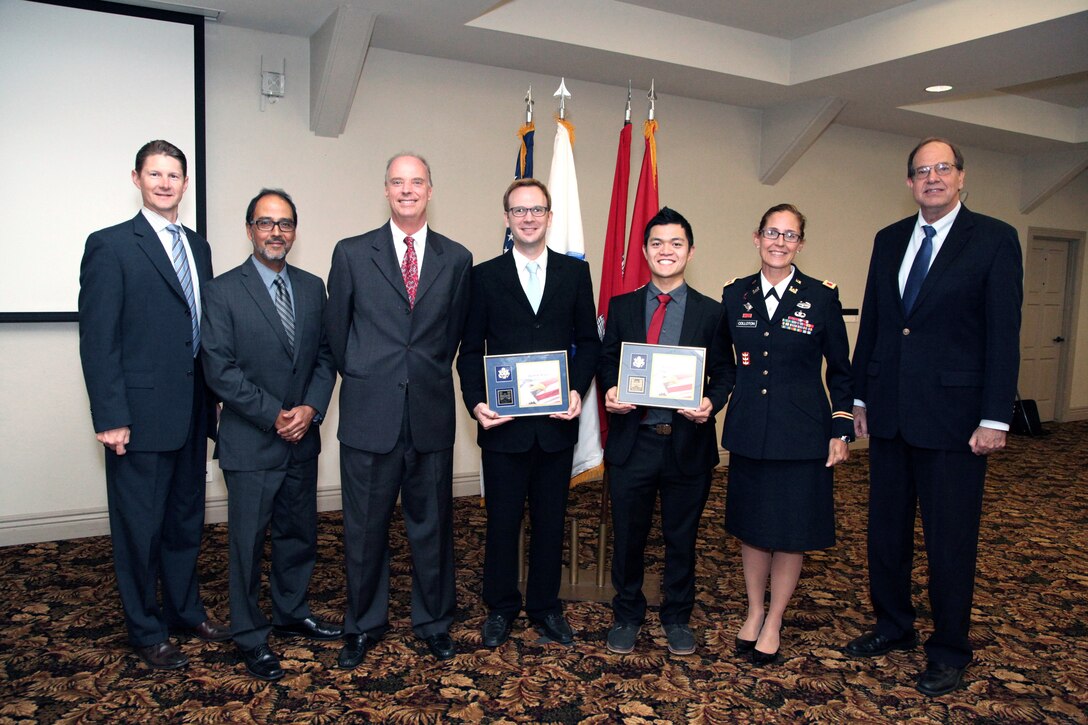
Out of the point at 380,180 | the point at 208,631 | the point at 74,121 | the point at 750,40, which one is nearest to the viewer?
the point at 208,631

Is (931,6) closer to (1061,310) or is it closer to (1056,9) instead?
(1056,9)

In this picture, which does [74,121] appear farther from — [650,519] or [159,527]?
[650,519]

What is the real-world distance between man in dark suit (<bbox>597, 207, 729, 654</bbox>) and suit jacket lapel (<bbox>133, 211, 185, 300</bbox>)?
4.96 ft

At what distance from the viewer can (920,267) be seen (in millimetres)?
2717

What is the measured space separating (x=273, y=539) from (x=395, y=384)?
77 cm

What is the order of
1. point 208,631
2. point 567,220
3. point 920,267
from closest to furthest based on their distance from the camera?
point 920,267
point 208,631
point 567,220

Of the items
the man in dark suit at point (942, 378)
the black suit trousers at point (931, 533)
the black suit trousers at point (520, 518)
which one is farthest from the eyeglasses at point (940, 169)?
the black suit trousers at point (520, 518)

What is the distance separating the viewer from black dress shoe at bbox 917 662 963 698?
2686mm

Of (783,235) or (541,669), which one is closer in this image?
(783,235)

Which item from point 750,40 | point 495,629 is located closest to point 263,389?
point 495,629

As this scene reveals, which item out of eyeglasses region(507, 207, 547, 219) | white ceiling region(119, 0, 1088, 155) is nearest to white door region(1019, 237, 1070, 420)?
white ceiling region(119, 0, 1088, 155)

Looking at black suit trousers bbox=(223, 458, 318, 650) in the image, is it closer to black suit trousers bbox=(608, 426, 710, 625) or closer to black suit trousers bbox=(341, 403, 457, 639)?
black suit trousers bbox=(341, 403, 457, 639)

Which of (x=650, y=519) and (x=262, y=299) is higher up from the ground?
(x=262, y=299)

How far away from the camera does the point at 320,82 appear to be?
14.1 feet
